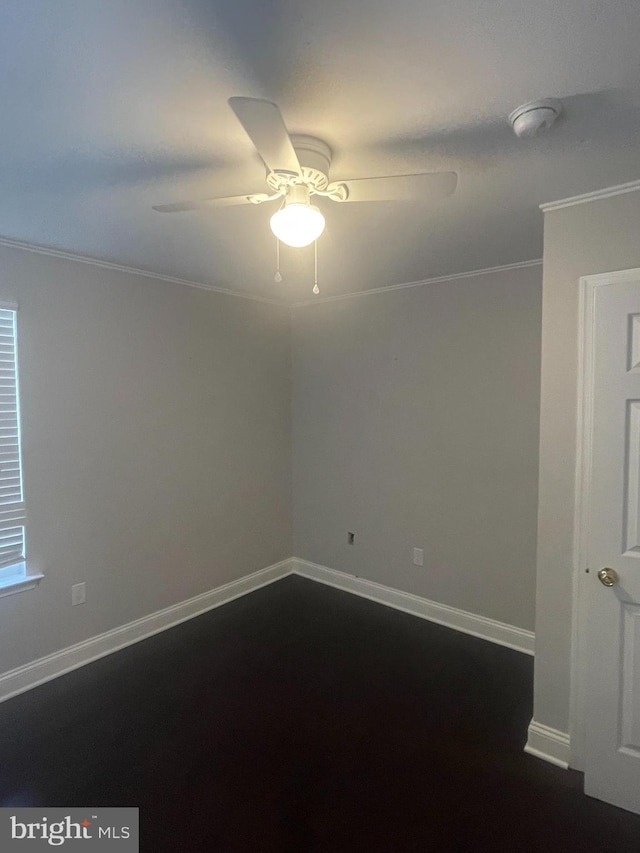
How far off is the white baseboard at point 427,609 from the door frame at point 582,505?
94cm

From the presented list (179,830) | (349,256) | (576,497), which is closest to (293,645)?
(179,830)

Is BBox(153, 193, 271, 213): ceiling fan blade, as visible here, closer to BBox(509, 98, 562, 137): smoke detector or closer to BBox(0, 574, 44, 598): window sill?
BBox(509, 98, 562, 137): smoke detector

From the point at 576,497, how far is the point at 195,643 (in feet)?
7.88

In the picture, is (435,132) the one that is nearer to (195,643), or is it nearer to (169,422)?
(169,422)

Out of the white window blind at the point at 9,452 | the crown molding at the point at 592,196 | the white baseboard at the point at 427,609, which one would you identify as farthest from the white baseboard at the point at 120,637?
the crown molding at the point at 592,196

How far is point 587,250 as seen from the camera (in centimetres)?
184

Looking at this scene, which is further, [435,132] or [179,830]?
[179,830]

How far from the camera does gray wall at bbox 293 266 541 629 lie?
9.35 ft

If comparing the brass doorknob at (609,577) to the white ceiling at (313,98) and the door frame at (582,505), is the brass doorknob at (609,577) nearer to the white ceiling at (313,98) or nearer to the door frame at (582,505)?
the door frame at (582,505)

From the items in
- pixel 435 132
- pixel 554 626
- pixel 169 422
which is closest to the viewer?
pixel 435 132

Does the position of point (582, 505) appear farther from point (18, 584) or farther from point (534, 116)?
point (18, 584)

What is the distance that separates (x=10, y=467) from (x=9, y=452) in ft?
0.26

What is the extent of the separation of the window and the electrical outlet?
267mm

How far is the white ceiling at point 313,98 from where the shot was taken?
981 mm
